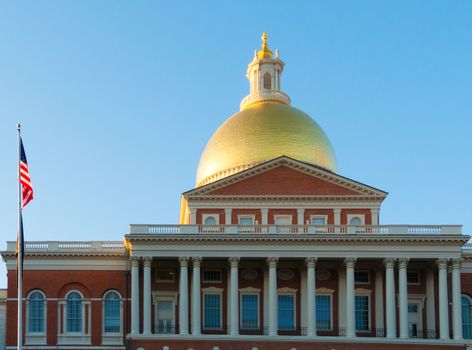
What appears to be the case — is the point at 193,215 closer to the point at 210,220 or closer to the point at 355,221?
the point at 210,220

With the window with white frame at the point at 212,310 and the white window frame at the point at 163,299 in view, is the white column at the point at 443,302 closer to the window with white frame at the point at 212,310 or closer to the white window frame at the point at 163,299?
the window with white frame at the point at 212,310

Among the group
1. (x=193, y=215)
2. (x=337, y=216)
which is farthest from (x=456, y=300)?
(x=193, y=215)

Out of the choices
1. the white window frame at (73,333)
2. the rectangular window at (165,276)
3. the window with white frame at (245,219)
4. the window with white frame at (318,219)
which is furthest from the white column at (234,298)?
the white window frame at (73,333)

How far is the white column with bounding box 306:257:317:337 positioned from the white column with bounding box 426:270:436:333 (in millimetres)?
8466

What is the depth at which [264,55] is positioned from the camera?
85938mm

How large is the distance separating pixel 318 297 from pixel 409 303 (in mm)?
6481

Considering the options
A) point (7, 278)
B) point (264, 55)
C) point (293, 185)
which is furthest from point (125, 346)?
point (264, 55)

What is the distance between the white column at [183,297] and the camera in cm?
6769

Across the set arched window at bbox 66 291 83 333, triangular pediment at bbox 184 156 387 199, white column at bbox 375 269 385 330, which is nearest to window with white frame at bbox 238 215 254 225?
triangular pediment at bbox 184 156 387 199

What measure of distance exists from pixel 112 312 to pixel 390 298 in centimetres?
1976

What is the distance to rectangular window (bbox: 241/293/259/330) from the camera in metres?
70.2

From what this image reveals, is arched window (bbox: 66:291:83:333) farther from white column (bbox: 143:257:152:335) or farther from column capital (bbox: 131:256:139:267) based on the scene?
white column (bbox: 143:257:152:335)

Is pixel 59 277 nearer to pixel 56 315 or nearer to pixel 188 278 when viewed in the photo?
pixel 56 315

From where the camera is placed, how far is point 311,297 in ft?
222
